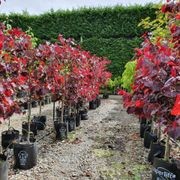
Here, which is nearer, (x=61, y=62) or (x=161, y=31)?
(x=161, y=31)

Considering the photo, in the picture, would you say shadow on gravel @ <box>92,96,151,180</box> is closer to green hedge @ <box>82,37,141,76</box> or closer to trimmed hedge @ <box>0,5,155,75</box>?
green hedge @ <box>82,37,141,76</box>

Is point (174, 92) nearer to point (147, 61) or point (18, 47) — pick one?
point (147, 61)

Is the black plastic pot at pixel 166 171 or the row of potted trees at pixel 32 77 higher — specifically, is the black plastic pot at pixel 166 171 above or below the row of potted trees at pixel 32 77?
below

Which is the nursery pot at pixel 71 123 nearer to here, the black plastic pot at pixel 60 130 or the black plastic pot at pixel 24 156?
the black plastic pot at pixel 60 130

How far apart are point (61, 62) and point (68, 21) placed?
9.61 metres

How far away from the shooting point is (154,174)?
3.03 metres

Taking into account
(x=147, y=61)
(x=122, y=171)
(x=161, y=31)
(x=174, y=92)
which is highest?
(x=161, y=31)

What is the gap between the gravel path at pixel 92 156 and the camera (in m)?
3.66

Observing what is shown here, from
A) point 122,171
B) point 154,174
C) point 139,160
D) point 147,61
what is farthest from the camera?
point 139,160

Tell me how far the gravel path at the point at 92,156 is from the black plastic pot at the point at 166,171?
2.24ft

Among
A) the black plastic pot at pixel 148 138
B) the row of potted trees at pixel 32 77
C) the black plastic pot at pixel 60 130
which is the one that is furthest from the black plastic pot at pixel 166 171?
the black plastic pot at pixel 60 130

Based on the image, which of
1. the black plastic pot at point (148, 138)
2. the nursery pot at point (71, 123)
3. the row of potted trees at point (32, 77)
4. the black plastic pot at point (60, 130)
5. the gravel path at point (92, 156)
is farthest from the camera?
the nursery pot at point (71, 123)

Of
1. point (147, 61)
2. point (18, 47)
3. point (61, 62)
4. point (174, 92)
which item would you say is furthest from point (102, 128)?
point (174, 92)

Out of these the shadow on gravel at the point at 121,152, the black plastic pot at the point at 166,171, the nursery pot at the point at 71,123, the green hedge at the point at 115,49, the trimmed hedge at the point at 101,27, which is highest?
the trimmed hedge at the point at 101,27
